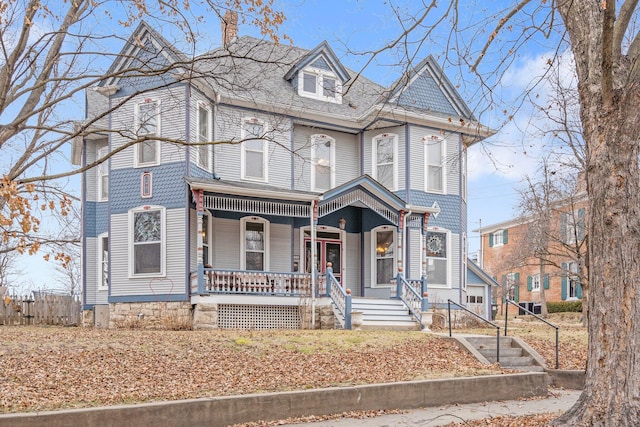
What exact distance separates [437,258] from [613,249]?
14347 mm

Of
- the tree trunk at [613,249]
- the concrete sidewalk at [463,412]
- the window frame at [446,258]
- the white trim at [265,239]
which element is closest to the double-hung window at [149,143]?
the white trim at [265,239]

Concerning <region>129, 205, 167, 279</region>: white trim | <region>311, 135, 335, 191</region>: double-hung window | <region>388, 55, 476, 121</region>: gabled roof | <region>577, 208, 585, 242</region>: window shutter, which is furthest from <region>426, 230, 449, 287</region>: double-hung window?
<region>577, 208, 585, 242</region>: window shutter

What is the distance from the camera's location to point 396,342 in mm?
13000

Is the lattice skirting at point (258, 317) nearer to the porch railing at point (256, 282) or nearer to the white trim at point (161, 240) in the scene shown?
the porch railing at point (256, 282)

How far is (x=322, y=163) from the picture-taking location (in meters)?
19.8

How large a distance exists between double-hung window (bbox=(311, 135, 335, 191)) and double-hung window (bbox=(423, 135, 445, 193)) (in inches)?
126

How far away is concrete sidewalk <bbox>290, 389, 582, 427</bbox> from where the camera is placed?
7852 millimetres

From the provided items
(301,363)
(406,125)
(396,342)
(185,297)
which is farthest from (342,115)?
(301,363)

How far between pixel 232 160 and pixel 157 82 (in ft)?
10.2

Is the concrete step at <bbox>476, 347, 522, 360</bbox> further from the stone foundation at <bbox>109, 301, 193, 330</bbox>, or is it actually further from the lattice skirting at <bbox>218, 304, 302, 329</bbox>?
the stone foundation at <bbox>109, 301, 193, 330</bbox>

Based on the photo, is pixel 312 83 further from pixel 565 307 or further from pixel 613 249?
pixel 565 307

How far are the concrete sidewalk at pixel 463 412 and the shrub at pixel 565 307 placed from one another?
26.1 meters

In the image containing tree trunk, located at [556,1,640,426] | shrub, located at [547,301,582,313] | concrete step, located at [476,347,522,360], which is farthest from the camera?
shrub, located at [547,301,582,313]

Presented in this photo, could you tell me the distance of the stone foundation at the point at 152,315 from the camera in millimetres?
16203
